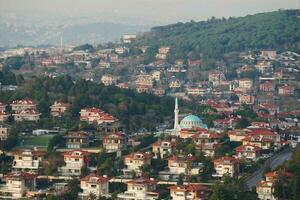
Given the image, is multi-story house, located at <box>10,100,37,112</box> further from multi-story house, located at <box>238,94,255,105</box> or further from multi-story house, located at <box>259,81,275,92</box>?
multi-story house, located at <box>259,81,275,92</box>

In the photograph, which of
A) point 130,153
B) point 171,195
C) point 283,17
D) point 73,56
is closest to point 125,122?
point 130,153

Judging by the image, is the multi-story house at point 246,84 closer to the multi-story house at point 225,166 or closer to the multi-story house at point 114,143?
→ the multi-story house at point 114,143

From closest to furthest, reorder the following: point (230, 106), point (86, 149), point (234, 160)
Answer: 1. point (234, 160)
2. point (86, 149)
3. point (230, 106)

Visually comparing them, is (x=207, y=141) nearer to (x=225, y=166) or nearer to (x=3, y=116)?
(x=225, y=166)

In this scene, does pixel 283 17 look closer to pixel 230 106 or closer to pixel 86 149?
pixel 230 106

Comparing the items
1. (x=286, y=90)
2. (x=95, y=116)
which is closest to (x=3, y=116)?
(x=95, y=116)

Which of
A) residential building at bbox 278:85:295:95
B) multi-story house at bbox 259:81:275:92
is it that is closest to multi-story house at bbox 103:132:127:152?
residential building at bbox 278:85:295:95

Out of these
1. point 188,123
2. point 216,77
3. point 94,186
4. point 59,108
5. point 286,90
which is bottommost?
point 286,90
